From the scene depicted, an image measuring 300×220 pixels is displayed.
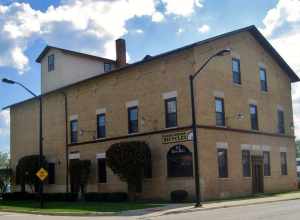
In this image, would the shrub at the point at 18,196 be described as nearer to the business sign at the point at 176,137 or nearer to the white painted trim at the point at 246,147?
the business sign at the point at 176,137

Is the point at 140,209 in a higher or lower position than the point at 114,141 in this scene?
lower

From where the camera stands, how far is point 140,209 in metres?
24.9

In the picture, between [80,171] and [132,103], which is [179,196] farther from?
[80,171]

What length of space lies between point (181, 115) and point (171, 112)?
104 cm

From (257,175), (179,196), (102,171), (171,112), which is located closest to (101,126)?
(102,171)

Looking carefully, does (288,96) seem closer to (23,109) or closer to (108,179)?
(108,179)

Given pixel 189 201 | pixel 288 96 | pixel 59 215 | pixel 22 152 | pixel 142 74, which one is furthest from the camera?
pixel 22 152

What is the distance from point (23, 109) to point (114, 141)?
15824mm

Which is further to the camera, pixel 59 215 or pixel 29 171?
pixel 29 171

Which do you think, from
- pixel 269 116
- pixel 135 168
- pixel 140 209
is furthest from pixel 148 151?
pixel 269 116

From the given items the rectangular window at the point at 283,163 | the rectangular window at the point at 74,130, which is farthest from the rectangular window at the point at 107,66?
the rectangular window at the point at 283,163

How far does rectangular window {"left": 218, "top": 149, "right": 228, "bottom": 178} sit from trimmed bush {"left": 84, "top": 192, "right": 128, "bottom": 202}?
6.47m

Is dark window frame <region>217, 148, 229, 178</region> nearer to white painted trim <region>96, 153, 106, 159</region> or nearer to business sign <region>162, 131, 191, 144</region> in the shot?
business sign <region>162, 131, 191, 144</region>

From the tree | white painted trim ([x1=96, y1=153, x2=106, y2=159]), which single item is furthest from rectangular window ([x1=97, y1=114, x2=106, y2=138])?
the tree
